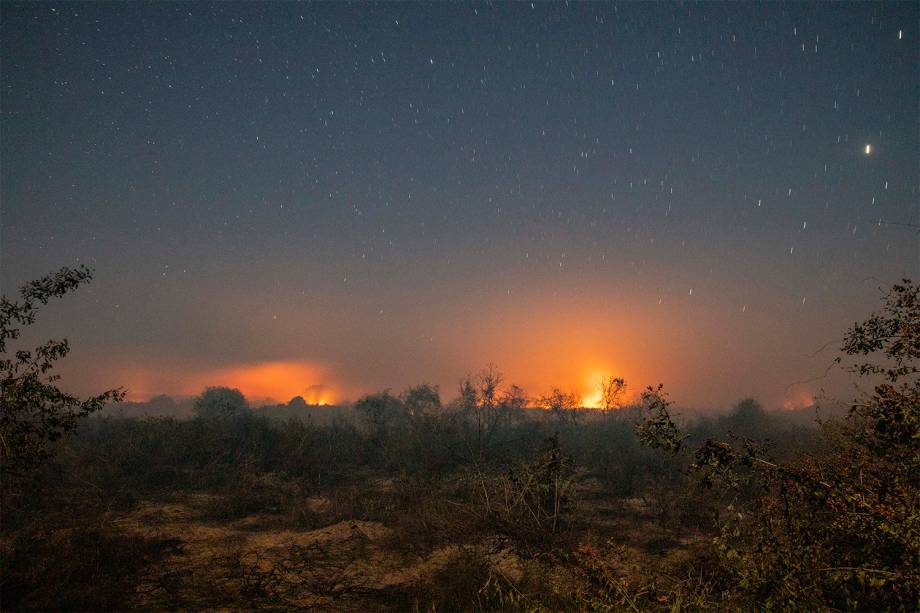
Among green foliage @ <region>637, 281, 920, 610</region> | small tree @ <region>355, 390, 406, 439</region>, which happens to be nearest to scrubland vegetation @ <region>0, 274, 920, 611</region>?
green foliage @ <region>637, 281, 920, 610</region>

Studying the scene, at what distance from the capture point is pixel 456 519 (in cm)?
958

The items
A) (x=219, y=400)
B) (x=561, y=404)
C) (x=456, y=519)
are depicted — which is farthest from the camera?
(x=219, y=400)

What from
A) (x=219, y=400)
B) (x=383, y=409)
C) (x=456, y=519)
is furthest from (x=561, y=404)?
(x=219, y=400)

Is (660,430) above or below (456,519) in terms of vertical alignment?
above

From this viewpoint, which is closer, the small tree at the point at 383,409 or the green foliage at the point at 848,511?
the green foliage at the point at 848,511

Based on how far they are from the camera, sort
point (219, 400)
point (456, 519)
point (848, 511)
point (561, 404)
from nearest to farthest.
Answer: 1. point (848, 511)
2. point (456, 519)
3. point (561, 404)
4. point (219, 400)

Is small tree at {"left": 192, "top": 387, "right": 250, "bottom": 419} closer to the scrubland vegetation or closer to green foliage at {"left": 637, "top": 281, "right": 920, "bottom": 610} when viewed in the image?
the scrubland vegetation

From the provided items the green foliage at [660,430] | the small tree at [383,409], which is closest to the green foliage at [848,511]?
the green foliage at [660,430]

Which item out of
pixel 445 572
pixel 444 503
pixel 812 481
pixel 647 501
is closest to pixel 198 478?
pixel 444 503

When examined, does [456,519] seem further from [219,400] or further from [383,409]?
[219,400]

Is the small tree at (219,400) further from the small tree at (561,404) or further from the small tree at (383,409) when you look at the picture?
the small tree at (561,404)

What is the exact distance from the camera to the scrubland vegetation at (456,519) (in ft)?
14.4

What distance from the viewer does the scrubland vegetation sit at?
14.4 ft

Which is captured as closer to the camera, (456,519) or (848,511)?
(848,511)
